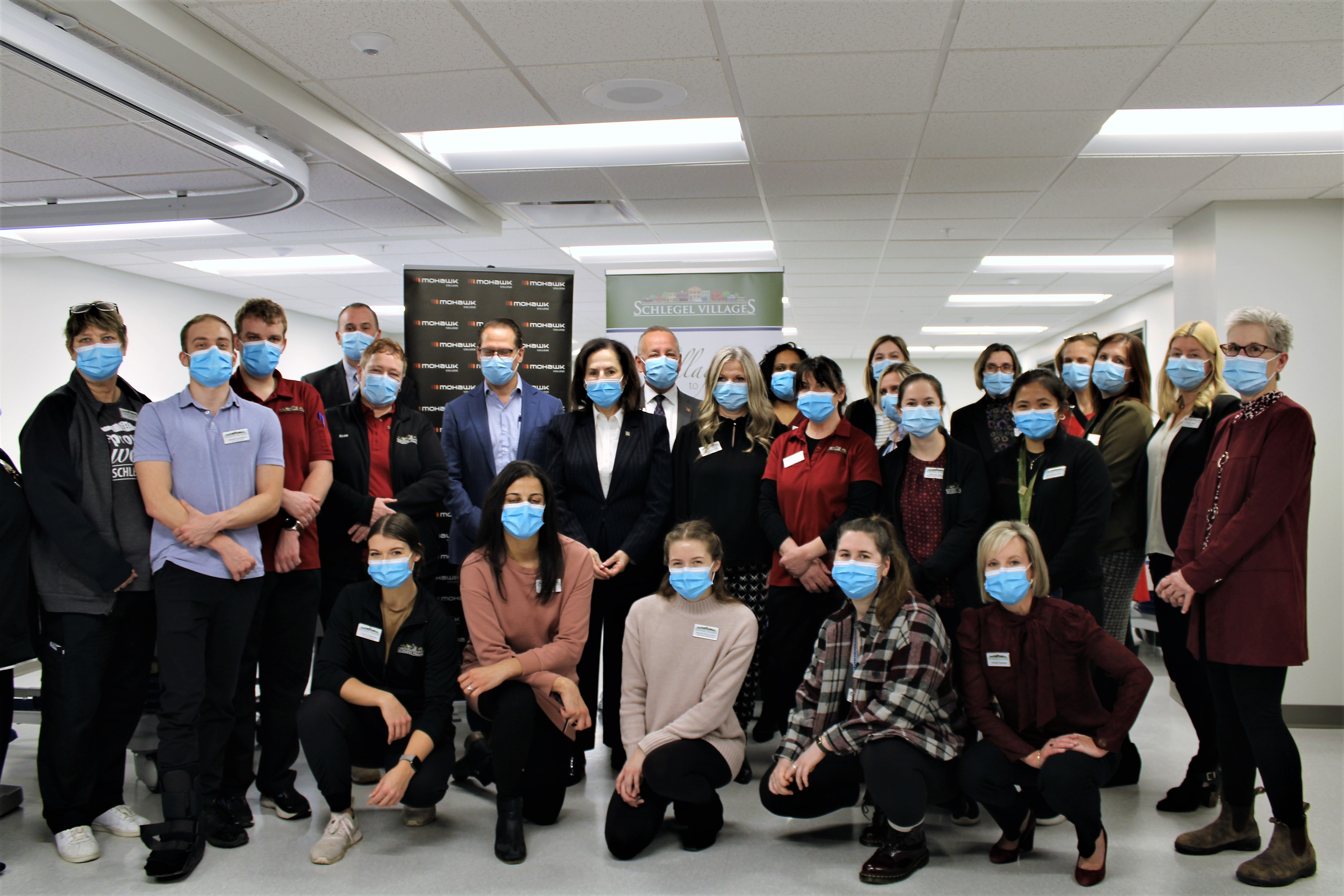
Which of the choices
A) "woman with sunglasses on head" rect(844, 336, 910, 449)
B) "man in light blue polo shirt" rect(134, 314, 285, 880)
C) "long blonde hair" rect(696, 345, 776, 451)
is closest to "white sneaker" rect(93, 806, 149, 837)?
"man in light blue polo shirt" rect(134, 314, 285, 880)

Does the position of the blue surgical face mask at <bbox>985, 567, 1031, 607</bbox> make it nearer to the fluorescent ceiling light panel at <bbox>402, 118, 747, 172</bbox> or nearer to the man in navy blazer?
the man in navy blazer

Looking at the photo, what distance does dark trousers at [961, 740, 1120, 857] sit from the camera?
251 centimetres

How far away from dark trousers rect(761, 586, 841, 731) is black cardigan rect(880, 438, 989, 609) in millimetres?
360

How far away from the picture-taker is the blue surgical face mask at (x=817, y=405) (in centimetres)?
339

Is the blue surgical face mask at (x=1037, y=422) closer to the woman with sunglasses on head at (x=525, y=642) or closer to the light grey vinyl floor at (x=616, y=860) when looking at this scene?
the light grey vinyl floor at (x=616, y=860)

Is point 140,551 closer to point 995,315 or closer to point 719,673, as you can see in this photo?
point 719,673

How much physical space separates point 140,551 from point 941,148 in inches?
153

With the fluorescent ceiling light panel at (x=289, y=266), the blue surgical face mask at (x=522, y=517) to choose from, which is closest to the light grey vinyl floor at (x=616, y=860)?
the blue surgical face mask at (x=522, y=517)

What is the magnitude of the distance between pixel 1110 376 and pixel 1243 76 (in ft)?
4.20

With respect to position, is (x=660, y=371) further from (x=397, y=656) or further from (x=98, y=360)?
(x=98, y=360)

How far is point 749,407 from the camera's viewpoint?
3629 mm

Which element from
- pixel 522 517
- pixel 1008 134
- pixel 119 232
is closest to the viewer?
pixel 522 517

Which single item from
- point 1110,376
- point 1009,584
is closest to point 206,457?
point 1009,584

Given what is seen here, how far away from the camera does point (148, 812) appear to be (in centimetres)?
314
